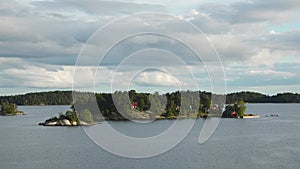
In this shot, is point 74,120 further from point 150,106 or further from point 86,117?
point 150,106

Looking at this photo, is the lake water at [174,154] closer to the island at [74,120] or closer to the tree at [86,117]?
the tree at [86,117]

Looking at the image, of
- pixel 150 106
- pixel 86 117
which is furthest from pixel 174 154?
pixel 150 106

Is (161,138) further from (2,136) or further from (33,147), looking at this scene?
(2,136)

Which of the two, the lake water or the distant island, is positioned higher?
the distant island

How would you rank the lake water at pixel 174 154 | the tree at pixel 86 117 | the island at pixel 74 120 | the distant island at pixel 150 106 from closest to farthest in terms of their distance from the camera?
the lake water at pixel 174 154 < the tree at pixel 86 117 < the island at pixel 74 120 < the distant island at pixel 150 106

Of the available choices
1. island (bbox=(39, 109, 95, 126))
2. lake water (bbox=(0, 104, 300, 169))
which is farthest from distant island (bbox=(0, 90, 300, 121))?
lake water (bbox=(0, 104, 300, 169))

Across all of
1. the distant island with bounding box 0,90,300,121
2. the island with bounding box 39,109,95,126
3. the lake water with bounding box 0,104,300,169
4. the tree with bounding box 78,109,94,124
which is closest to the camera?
the lake water with bounding box 0,104,300,169

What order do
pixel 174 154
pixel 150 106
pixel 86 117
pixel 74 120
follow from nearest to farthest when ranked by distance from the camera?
pixel 174 154, pixel 86 117, pixel 74 120, pixel 150 106

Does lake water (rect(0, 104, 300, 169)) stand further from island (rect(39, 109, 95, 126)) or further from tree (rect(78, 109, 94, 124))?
island (rect(39, 109, 95, 126))

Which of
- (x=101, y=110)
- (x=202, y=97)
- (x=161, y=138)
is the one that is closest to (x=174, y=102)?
→ (x=202, y=97)

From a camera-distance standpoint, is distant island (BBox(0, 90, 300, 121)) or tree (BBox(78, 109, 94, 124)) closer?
tree (BBox(78, 109, 94, 124))

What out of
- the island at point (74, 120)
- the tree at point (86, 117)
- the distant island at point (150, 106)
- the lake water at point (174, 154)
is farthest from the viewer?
the distant island at point (150, 106)

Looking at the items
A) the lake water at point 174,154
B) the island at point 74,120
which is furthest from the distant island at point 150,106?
the lake water at point 174,154

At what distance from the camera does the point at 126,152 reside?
5178 cm
